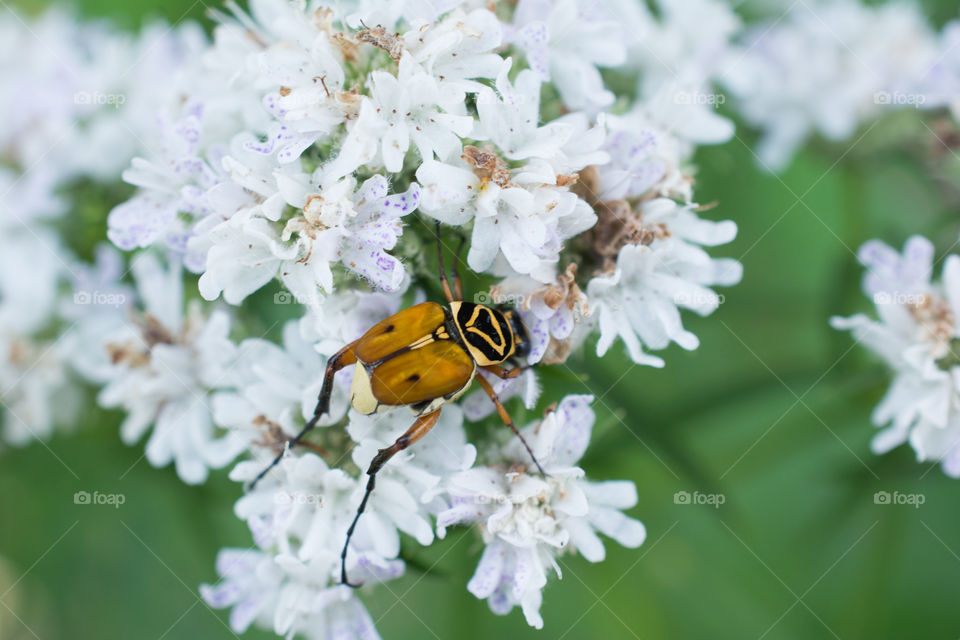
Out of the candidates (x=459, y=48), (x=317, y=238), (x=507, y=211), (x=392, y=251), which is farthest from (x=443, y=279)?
(x=459, y=48)

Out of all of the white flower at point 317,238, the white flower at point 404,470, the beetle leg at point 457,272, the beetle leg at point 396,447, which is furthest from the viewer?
the beetle leg at point 457,272

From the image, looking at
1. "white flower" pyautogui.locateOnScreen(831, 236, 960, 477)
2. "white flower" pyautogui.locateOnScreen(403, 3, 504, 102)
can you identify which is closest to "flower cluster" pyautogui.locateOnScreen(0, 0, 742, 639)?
"white flower" pyautogui.locateOnScreen(403, 3, 504, 102)

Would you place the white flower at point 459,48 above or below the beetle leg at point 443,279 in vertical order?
above

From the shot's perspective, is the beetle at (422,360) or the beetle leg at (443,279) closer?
the beetle at (422,360)

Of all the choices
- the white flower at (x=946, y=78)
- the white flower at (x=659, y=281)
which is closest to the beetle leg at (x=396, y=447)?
the white flower at (x=659, y=281)

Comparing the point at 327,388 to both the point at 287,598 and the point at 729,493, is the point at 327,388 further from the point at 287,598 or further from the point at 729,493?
the point at 729,493

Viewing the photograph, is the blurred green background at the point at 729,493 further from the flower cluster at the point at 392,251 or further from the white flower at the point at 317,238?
the white flower at the point at 317,238
